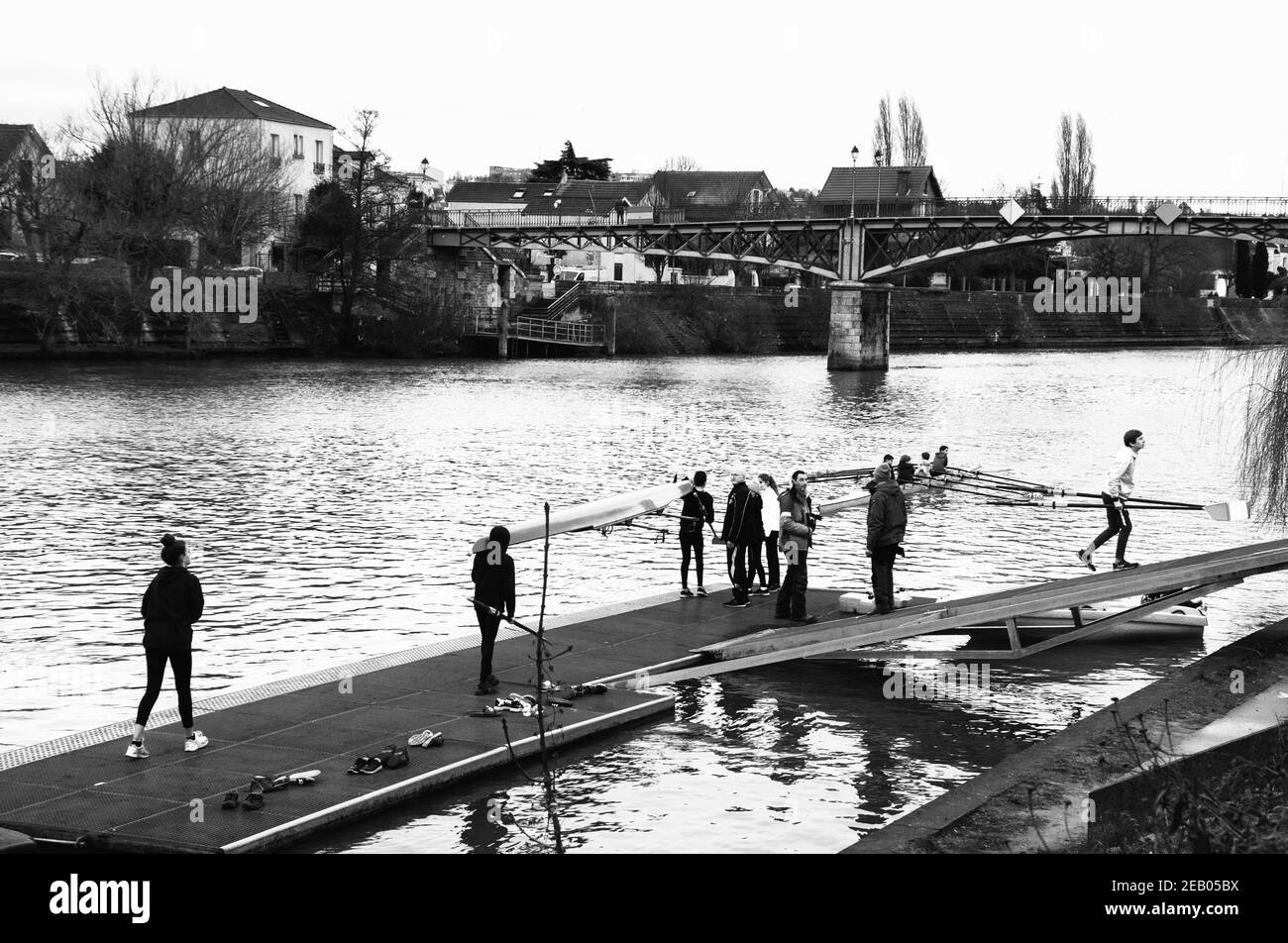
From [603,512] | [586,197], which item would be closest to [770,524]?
[603,512]

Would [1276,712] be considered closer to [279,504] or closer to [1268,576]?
[1268,576]

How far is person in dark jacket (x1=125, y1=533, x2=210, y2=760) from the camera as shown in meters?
13.8

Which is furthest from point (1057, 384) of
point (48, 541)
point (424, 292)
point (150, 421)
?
point (48, 541)

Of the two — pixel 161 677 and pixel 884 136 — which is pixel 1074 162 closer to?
pixel 884 136

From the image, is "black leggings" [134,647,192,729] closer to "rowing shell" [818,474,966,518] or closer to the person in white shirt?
the person in white shirt

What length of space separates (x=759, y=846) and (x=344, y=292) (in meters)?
95.2

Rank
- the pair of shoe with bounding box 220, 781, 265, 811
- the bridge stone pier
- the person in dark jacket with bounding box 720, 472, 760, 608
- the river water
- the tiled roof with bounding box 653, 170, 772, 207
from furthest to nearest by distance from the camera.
Result: the tiled roof with bounding box 653, 170, 772, 207
the bridge stone pier
the person in dark jacket with bounding box 720, 472, 760, 608
the river water
the pair of shoe with bounding box 220, 781, 265, 811

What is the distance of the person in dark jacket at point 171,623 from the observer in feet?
45.3

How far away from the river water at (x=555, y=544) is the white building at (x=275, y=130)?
1105 inches

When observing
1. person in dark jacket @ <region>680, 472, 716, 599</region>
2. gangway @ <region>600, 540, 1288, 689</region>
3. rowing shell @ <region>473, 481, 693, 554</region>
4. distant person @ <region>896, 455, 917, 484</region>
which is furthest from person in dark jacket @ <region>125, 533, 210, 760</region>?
distant person @ <region>896, 455, 917, 484</region>

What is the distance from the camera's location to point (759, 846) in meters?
13.2

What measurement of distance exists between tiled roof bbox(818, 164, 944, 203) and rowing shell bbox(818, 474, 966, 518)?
109 m

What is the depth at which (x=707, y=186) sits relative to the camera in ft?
587

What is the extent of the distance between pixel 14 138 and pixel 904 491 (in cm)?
8363
